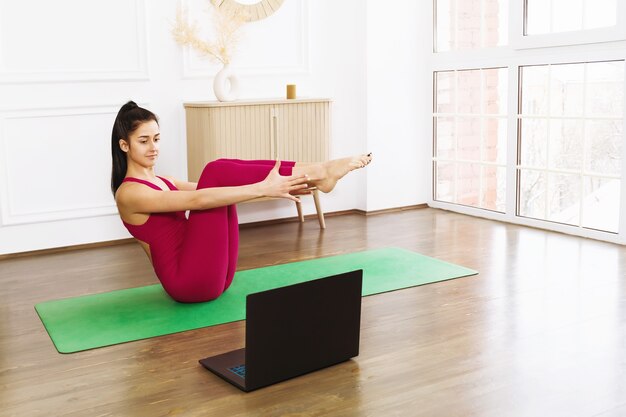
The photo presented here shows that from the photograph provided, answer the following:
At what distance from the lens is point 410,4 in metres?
5.55

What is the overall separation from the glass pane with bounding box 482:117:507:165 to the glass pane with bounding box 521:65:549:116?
0.79 feet

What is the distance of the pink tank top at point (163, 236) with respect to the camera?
3219 mm

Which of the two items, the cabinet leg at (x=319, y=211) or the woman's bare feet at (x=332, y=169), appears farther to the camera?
the cabinet leg at (x=319, y=211)

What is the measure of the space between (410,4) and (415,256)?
7.43 feet

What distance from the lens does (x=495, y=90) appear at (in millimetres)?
5188

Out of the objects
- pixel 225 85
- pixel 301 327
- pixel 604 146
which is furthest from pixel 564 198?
pixel 301 327

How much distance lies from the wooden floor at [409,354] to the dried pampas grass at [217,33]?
4.75 feet

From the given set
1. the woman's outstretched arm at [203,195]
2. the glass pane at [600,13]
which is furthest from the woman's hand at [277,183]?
the glass pane at [600,13]

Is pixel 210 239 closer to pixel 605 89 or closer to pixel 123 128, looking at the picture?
pixel 123 128

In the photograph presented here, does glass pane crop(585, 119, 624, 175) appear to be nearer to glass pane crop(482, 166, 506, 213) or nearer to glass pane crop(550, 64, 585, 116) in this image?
glass pane crop(550, 64, 585, 116)

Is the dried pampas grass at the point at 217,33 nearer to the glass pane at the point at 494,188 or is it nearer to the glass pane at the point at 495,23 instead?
the glass pane at the point at 495,23

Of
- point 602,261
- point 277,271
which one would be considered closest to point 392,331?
point 277,271

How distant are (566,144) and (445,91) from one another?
3.84ft

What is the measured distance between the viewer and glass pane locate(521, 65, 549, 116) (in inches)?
190
